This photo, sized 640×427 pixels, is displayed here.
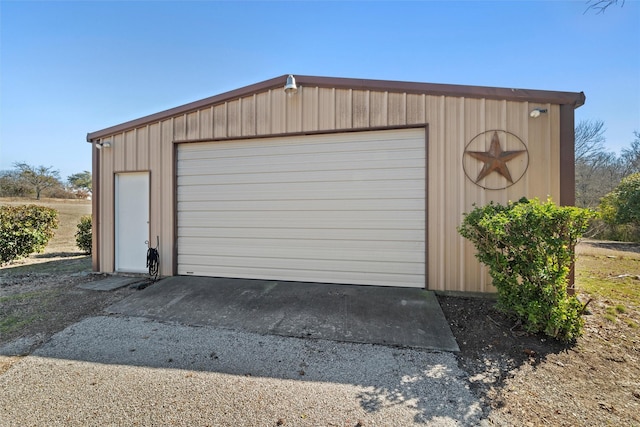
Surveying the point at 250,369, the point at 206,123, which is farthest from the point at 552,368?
the point at 206,123

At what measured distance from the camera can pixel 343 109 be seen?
16.1ft

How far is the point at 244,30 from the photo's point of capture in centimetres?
649

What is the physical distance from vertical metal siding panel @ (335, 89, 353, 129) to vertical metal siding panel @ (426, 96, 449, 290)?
130 cm

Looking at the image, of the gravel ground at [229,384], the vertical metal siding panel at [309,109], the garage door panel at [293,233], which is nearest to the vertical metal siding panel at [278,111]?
the vertical metal siding panel at [309,109]

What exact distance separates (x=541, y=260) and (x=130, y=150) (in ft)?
24.2

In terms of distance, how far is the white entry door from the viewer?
19.4 feet

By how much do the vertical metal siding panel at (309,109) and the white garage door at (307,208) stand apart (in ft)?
0.73

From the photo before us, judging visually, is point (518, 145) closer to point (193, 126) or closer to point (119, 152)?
point (193, 126)

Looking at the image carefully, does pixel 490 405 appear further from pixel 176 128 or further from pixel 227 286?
pixel 176 128

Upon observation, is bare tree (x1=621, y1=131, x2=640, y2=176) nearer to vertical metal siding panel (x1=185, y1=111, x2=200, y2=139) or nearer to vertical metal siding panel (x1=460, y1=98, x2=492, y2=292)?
vertical metal siding panel (x1=460, y1=98, x2=492, y2=292)

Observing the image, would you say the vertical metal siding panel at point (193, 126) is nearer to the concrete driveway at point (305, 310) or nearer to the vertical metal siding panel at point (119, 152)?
the vertical metal siding panel at point (119, 152)

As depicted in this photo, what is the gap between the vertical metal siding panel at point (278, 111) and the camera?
520cm

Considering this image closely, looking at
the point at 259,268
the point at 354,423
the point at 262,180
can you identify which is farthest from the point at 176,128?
the point at 354,423

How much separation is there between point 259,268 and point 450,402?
12.8 ft
